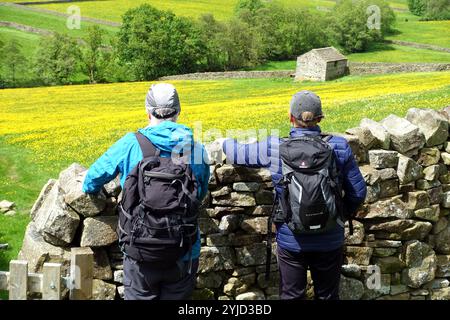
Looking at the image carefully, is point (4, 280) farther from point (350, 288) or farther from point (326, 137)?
point (350, 288)

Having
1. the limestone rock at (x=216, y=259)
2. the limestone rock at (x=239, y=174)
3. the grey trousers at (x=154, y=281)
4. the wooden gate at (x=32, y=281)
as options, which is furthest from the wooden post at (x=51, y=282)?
the limestone rock at (x=239, y=174)

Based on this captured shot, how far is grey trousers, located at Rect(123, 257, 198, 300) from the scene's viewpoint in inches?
215

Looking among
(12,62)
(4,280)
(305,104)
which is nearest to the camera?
(4,280)

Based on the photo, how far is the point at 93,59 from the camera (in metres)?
77.9

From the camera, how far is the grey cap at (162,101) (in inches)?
Answer: 222

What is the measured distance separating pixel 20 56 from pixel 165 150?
74408 mm

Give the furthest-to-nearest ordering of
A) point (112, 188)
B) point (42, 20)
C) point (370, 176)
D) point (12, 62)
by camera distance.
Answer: point (42, 20) → point (12, 62) → point (370, 176) → point (112, 188)

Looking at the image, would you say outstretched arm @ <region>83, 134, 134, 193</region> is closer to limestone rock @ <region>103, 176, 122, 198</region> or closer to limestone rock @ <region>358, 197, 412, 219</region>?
limestone rock @ <region>103, 176, 122, 198</region>

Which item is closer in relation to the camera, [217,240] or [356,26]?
[217,240]

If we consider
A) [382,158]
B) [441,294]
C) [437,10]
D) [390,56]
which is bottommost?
[390,56]

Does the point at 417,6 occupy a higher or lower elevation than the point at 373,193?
higher

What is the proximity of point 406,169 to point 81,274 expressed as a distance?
472cm

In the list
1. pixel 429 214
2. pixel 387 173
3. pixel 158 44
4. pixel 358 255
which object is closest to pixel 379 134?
pixel 387 173

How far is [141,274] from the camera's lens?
5.47m
